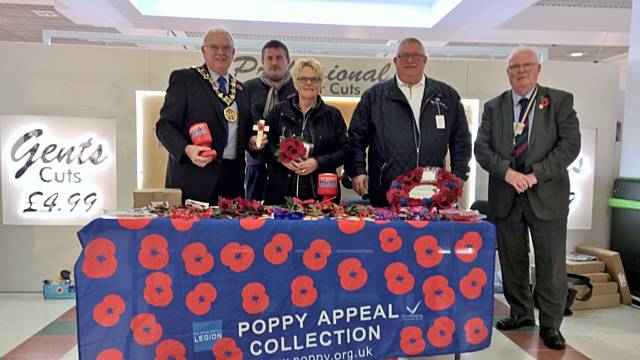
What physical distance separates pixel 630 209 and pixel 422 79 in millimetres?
2418

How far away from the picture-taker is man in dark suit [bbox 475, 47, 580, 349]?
106 inches

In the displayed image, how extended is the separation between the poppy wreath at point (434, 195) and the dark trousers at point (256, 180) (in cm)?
110

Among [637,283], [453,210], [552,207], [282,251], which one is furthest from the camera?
[637,283]

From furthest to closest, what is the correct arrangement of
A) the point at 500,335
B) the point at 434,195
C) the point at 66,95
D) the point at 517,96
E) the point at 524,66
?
the point at 66,95 → the point at 500,335 → the point at 517,96 → the point at 524,66 → the point at 434,195

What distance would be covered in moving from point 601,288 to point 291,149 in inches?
116

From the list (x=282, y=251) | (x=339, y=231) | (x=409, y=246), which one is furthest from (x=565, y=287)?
(x=282, y=251)

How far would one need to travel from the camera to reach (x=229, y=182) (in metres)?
2.66

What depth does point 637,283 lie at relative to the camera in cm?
368

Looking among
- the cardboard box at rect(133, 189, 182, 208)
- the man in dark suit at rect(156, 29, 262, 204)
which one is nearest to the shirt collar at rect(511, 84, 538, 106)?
the man in dark suit at rect(156, 29, 262, 204)

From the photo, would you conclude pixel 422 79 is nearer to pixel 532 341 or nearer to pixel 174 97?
pixel 174 97

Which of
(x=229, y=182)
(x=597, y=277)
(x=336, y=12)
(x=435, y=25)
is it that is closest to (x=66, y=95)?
(x=229, y=182)

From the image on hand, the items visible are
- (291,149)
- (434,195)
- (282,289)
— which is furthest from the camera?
(291,149)

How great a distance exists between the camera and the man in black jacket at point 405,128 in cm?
266

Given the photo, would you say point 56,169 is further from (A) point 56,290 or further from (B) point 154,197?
(B) point 154,197
